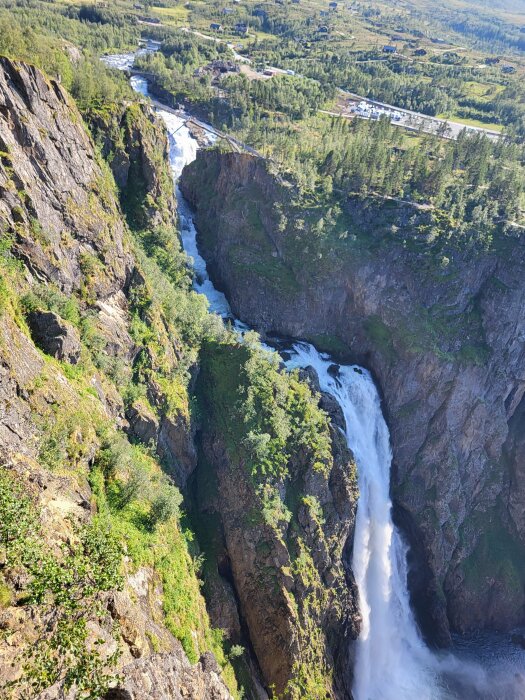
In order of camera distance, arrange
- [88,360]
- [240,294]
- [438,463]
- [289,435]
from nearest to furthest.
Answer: [88,360] < [289,435] < [438,463] < [240,294]

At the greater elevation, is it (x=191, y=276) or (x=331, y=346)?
(x=191, y=276)

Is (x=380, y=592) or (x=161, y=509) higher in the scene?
(x=161, y=509)

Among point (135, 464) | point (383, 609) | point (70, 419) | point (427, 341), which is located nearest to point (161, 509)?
point (135, 464)

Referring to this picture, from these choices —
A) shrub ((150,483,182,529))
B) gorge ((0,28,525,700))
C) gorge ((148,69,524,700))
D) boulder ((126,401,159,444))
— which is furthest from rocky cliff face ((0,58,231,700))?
gorge ((148,69,524,700))

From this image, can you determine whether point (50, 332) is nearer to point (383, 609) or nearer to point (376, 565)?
point (376, 565)

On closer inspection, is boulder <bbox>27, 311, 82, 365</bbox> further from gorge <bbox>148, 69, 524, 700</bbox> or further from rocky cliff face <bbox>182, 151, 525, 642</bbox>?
rocky cliff face <bbox>182, 151, 525, 642</bbox>

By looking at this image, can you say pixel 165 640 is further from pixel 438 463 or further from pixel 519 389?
pixel 519 389

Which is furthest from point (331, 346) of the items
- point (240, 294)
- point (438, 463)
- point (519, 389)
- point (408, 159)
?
point (408, 159)
